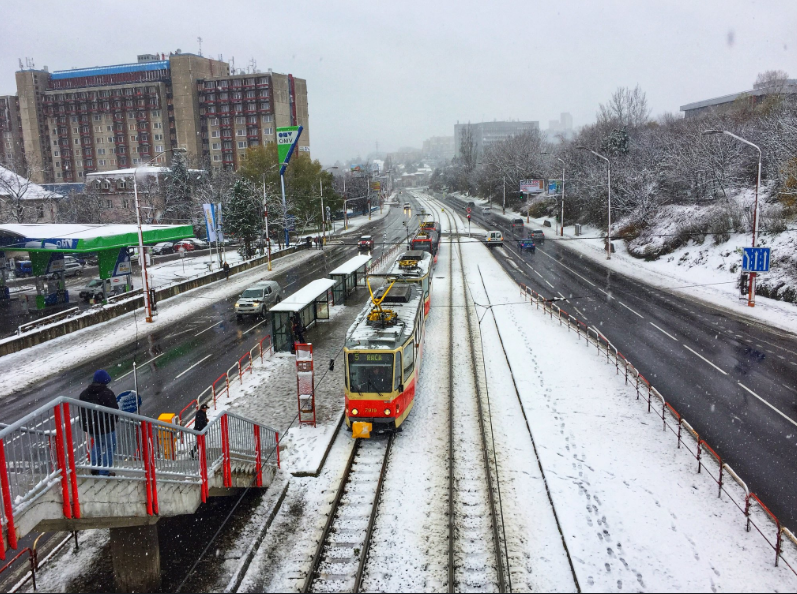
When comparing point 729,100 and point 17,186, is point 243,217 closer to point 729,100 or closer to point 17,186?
point 17,186

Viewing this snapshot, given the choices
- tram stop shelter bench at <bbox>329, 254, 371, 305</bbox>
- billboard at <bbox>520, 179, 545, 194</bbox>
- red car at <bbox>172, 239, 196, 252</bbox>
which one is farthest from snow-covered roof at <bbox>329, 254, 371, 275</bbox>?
billboard at <bbox>520, 179, 545, 194</bbox>

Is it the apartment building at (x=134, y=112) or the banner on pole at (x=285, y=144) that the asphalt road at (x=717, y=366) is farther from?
the apartment building at (x=134, y=112)

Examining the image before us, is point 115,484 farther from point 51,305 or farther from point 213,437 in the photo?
point 51,305

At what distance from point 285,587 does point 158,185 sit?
7652 cm

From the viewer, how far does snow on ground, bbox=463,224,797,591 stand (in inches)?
377

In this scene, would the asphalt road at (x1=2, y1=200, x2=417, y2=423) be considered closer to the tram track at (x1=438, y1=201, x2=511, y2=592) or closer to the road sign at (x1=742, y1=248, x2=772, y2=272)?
the tram track at (x1=438, y1=201, x2=511, y2=592)

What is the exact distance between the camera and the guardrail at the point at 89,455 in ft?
21.2

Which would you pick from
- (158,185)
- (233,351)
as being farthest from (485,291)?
(158,185)

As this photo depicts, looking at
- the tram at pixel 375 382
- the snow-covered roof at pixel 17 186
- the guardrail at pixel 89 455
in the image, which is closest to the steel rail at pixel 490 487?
the tram at pixel 375 382

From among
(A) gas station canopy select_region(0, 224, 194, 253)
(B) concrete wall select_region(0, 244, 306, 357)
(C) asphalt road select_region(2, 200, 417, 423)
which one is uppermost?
(A) gas station canopy select_region(0, 224, 194, 253)

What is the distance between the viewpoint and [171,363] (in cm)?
2348

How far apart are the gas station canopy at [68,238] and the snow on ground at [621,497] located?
25815 millimetres

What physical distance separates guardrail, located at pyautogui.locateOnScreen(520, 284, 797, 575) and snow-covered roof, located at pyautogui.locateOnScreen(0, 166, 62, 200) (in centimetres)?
5434

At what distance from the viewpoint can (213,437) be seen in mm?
11375
